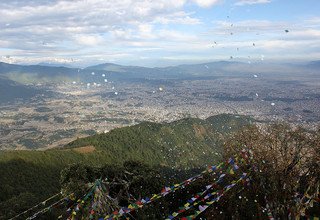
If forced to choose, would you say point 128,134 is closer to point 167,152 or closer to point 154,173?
point 167,152

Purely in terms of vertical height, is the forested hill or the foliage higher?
the foliage

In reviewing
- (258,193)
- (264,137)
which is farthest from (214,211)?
(264,137)

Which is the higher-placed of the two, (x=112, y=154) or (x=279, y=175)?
(x=279, y=175)

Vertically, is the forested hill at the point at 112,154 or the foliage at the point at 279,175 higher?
the foliage at the point at 279,175

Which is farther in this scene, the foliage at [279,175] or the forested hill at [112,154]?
the forested hill at [112,154]

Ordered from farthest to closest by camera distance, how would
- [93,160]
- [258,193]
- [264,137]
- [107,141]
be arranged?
[107,141] < [93,160] < [264,137] < [258,193]

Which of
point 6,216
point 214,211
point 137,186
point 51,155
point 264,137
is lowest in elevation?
point 51,155

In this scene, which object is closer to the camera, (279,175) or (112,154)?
(279,175)

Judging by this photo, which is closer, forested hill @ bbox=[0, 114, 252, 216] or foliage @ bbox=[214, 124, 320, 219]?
foliage @ bbox=[214, 124, 320, 219]
